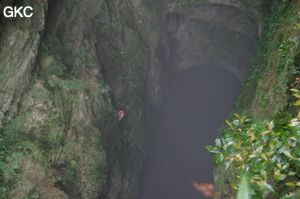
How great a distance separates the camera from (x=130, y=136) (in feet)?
32.2

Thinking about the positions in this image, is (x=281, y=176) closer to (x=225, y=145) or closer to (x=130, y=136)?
(x=225, y=145)

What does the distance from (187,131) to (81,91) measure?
8.75 metres

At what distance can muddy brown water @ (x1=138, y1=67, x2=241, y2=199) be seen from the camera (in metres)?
11.8

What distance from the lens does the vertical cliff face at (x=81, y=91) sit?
17.7ft

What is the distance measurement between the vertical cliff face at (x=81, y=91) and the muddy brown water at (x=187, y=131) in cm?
176

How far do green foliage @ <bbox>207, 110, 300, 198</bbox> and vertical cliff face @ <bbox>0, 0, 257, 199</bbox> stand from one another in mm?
4922

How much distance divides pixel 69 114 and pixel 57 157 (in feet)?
4.06

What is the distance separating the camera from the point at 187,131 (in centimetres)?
1405

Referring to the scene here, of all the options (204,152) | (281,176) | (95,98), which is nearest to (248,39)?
(204,152)

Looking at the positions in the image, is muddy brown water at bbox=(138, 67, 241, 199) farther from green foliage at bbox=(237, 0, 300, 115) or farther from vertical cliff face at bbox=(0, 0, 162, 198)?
green foliage at bbox=(237, 0, 300, 115)

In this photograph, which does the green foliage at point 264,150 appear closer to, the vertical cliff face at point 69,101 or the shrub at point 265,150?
the shrub at point 265,150

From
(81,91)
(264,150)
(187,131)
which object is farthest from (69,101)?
(187,131)

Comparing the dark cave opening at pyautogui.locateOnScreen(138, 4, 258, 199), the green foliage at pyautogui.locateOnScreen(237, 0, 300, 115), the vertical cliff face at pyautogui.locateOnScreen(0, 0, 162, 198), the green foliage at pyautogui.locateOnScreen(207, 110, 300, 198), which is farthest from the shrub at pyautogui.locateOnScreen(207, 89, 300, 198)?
the dark cave opening at pyautogui.locateOnScreen(138, 4, 258, 199)

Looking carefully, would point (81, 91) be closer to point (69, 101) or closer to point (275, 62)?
point (69, 101)
